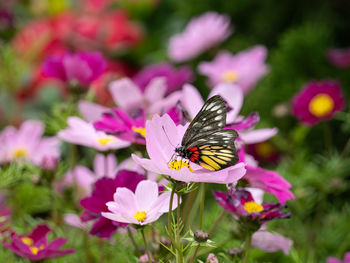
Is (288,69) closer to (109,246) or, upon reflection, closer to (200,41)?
(200,41)

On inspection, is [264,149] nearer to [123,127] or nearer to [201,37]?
[201,37]

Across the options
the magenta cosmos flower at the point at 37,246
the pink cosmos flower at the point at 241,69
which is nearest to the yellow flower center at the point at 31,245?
the magenta cosmos flower at the point at 37,246

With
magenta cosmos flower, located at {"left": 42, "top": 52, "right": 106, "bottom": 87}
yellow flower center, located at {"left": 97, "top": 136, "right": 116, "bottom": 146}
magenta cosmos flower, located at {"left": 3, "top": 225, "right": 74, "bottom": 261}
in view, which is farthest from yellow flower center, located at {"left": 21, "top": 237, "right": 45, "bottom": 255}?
magenta cosmos flower, located at {"left": 42, "top": 52, "right": 106, "bottom": 87}

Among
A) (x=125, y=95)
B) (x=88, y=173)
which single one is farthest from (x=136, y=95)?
(x=88, y=173)

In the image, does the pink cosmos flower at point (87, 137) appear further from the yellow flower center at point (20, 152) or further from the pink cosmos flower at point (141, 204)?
the yellow flower center at point (20, 152)

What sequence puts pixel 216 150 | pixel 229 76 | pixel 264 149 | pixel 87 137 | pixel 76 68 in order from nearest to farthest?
pixel 216 150, pixel 87 137, pixel 76 68, pixel 229 76, pixel 264 149

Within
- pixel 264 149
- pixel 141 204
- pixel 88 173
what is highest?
pixel 141 204

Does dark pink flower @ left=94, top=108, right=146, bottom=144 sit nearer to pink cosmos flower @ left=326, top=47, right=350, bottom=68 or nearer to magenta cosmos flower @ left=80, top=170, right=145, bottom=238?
magenta cosmos flower @ left=80, top=170, right=145, bottom=238
